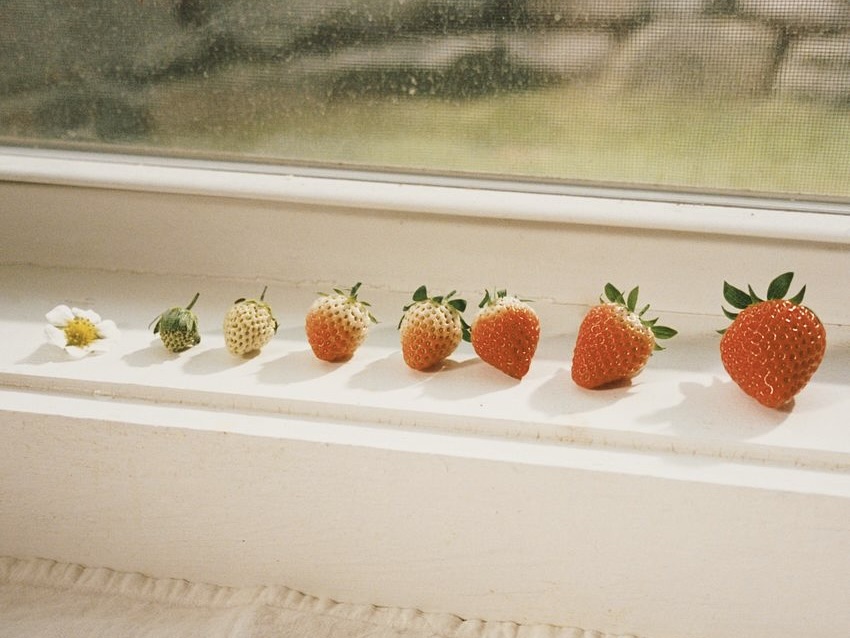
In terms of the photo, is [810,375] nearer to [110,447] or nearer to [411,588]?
[411,588]

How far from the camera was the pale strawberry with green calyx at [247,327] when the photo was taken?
735 mm

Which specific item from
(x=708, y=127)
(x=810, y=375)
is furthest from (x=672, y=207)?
(x=810, y=375)

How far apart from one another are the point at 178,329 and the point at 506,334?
296 mm

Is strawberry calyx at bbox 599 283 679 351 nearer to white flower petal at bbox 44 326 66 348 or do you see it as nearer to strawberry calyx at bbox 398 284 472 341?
strawberry calyx at bbox 398 284 472 341

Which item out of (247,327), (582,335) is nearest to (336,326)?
(247,327)

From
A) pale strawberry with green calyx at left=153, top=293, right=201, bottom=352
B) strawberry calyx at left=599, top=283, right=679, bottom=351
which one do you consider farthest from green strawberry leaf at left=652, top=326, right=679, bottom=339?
pale strawberry with green calyx at left=153, top=293, right=201, bottom=352

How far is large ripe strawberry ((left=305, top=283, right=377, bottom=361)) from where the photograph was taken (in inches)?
28.3

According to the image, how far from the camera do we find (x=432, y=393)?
699 millimetres

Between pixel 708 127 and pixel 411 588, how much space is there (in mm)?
500

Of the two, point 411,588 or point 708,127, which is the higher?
point 708,127

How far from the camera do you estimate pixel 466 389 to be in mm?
703

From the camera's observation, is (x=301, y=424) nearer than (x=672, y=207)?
Yes

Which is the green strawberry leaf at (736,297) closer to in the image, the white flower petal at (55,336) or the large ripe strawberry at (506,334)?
the large ripe strawberry at (506,334)

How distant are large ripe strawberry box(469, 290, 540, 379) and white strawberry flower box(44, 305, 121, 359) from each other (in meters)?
0.34
